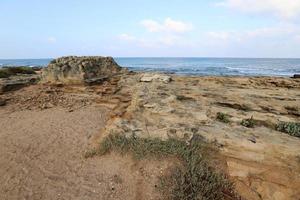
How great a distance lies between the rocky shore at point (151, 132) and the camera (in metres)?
5.93

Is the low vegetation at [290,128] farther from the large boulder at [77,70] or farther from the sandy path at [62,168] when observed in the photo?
the large boulder at [77,70]

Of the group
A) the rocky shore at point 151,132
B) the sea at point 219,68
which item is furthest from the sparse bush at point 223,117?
the sea at point 219,68

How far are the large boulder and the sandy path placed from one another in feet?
12.9

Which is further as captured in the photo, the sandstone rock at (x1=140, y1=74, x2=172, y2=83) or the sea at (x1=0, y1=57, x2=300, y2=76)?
the sea at (x1=0, y1=57, x2=300, y2=76)

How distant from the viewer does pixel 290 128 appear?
6.88 meters

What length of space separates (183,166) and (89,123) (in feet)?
12.2

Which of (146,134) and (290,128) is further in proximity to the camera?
(146,134)

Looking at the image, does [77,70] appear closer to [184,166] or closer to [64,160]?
[64,160]

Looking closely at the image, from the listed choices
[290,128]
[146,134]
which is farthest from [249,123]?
[146,134]

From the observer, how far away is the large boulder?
12.9 meters

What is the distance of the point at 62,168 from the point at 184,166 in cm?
229

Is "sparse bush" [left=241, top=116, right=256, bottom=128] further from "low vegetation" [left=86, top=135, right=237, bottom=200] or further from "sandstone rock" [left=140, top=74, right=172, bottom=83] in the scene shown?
"sandstone rock" [left=140, top=74, right=172, bottom=83]

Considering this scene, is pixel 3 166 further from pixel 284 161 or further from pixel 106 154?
pixel 284 161

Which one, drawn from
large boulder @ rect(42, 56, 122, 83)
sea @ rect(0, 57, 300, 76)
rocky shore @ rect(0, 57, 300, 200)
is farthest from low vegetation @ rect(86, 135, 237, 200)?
sea @ rect(0, 57, 300, 76)
